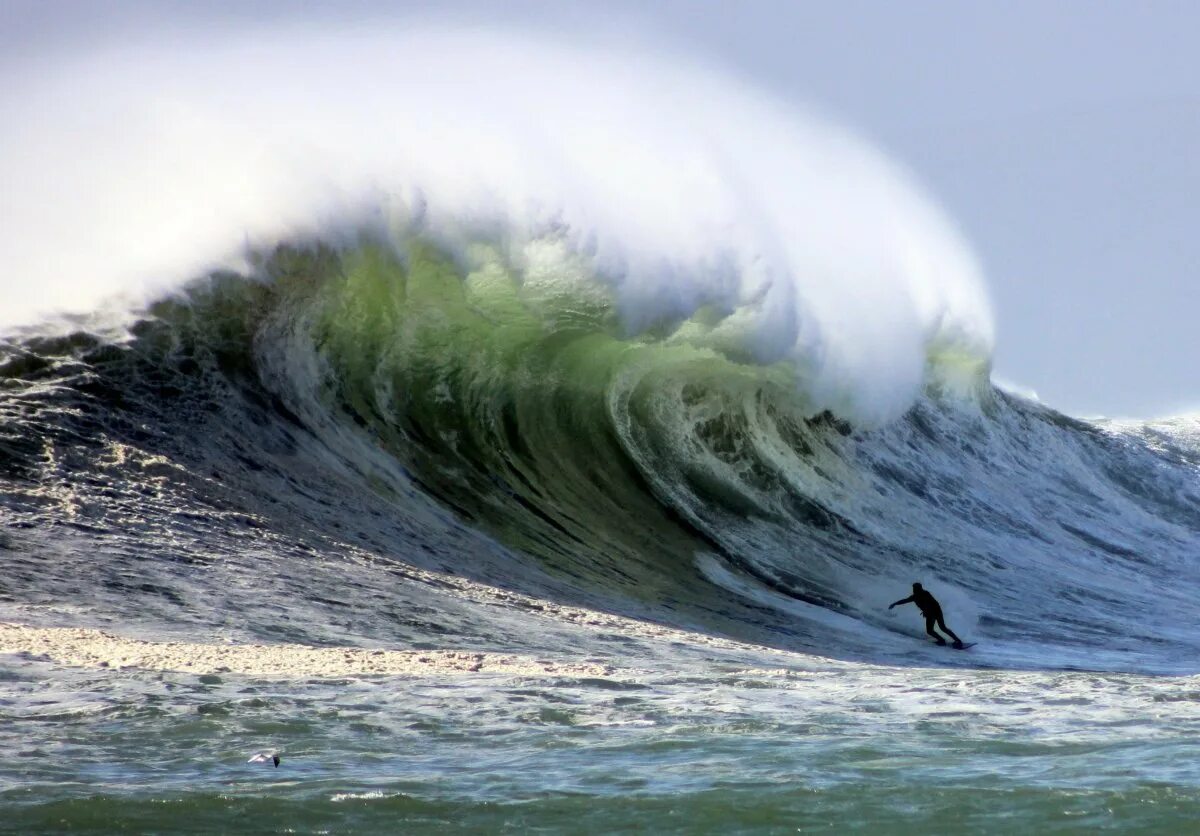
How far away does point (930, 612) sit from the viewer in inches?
476

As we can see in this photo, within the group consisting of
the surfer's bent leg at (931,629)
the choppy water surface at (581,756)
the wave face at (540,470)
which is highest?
the wave face at (540,470)

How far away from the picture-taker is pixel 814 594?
42.4 feet

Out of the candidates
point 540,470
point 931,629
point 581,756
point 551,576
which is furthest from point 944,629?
point 581,756

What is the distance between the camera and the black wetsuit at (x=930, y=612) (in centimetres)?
1191

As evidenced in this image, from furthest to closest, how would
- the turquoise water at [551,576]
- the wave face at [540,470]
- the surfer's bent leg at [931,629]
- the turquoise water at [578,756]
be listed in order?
the surfer's bent leg at [931,629] → the wave face at [540,470] → the turquoise water at [551,576] → the turquoise water at [578,756]

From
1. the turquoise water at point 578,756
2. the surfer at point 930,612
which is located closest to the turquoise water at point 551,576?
the turquoise water at point 578,756

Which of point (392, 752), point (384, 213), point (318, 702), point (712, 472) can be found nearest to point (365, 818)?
point (392, 752)

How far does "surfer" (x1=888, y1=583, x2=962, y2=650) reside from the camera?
11883 millimetres

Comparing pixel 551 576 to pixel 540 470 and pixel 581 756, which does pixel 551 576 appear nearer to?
pixel 540 470

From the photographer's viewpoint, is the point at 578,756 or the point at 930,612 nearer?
the point at 578,756

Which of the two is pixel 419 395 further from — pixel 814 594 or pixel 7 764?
pixel 7 764

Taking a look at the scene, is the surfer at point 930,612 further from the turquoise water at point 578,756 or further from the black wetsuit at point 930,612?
the turquoise water at point 578,756

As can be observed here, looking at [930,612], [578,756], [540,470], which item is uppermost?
[540,470]

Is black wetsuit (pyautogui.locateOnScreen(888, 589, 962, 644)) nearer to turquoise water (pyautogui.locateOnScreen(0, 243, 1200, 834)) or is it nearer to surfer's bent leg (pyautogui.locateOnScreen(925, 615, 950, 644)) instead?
surfer's bent leg (pyautogui.locateOnScreen(925, 615, 950, 644))
